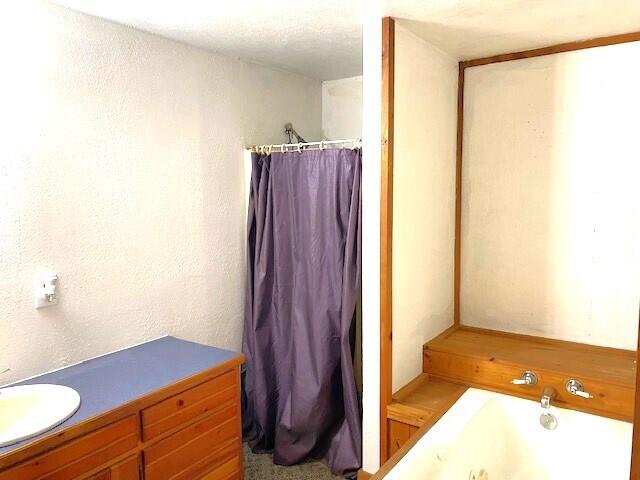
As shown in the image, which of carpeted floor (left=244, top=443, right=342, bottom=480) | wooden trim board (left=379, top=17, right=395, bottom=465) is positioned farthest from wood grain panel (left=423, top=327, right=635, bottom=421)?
carpeted floor (left=244, top=443, right=342, bottom=480)

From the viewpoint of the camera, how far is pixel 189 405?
1938 millimetres

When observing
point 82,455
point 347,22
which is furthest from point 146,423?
point 347,22

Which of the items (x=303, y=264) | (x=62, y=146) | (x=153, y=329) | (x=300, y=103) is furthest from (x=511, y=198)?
(x=62, y=146)

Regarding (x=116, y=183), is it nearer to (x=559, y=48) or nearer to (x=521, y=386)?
(x=521, y=386)

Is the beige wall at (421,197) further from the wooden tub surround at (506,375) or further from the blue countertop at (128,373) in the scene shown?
the blue countertop at (128,373)

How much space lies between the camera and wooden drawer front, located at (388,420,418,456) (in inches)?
86.7

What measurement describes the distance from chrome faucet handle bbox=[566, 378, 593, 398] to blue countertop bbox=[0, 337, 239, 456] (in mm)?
1453

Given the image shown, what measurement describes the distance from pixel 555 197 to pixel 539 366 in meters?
0.89

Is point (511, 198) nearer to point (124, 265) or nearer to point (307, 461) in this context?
point (307, 461)

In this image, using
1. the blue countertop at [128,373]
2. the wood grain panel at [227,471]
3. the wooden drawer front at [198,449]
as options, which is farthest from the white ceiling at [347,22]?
the wood grain panel at [227,471]

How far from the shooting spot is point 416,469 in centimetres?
169

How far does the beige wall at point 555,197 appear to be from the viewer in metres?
2.42

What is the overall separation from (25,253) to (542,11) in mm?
2257

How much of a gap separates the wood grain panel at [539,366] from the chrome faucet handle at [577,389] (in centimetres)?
3
